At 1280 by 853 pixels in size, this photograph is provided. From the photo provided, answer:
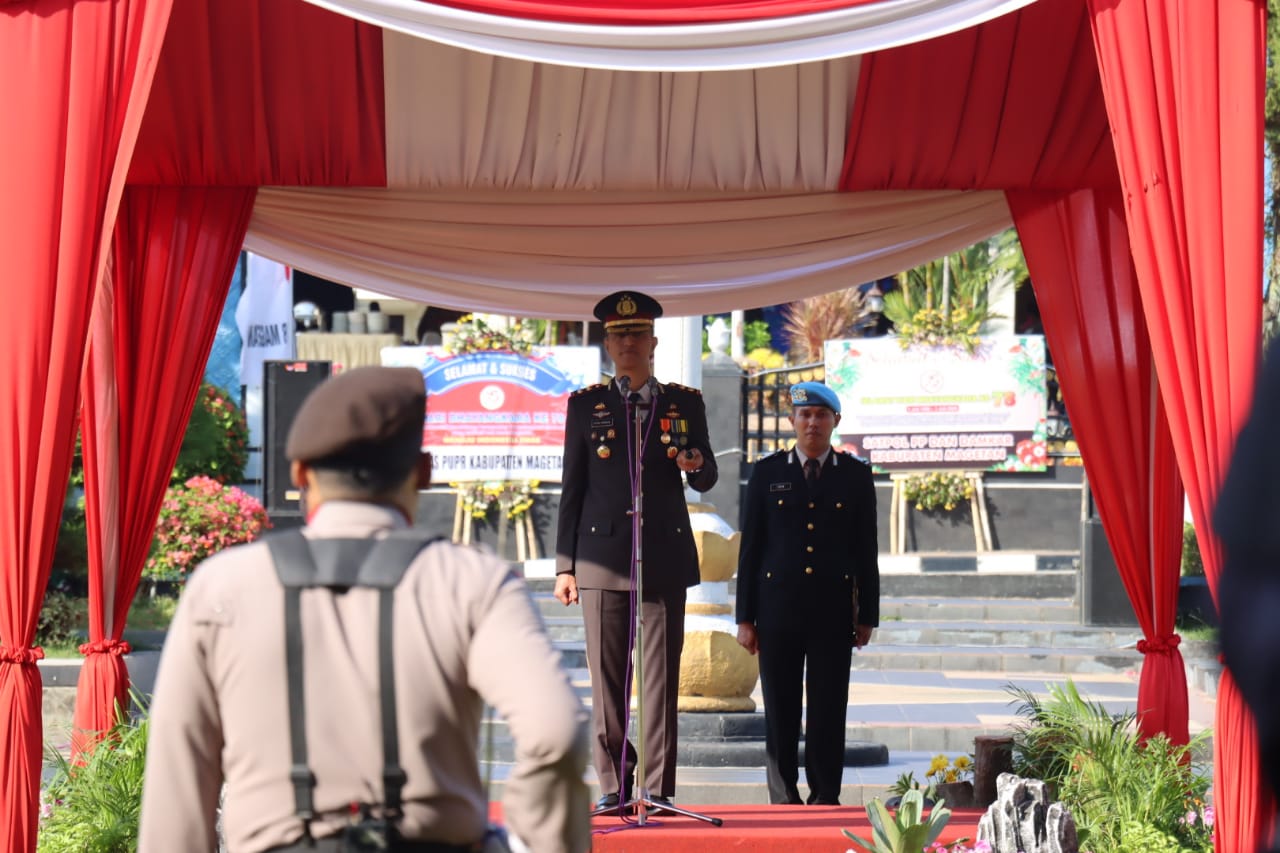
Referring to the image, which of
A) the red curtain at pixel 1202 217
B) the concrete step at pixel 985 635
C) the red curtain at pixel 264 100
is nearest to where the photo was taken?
the red curtain at pixel 1202 217

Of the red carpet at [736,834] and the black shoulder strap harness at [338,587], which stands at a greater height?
the black shoulder strap harness at [338,587]

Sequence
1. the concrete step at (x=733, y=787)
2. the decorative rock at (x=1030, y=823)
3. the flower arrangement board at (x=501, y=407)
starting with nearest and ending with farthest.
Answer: the decorative rock at (x=1030, y=823) < the concrete step at (x=733, y=787) < the flower arrangement board at (x=501, y=407)

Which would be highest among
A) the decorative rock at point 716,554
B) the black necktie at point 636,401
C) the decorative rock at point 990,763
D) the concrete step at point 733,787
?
the black necktie at point 636,401

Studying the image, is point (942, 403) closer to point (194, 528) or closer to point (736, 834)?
point (194, 528)

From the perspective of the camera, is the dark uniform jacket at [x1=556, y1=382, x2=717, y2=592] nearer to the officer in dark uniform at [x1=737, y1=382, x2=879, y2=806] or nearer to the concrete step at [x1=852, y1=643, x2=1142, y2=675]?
the officer in dark uniform at [x1=737, y1=382, x2=879, y2=806]

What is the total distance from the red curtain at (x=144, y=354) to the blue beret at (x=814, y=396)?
6.95 feet

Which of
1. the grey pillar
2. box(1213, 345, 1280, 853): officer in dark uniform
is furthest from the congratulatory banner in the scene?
box(1213, 345, 1280, 853): officer in dark uniform

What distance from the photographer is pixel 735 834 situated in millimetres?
4820

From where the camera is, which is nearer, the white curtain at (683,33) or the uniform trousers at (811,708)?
the white curtain at (683,33)

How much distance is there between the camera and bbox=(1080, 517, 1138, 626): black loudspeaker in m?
12.1

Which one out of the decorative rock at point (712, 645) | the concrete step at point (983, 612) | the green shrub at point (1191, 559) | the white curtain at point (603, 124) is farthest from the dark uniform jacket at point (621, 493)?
the green shrub at point (1191, 559)

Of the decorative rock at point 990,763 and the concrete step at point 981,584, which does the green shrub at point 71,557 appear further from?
the decorative rock at point 990,763

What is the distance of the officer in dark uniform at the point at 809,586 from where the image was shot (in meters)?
5.58

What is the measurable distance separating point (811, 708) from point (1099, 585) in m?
7.21
